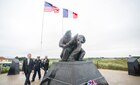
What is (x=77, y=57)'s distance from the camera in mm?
5703

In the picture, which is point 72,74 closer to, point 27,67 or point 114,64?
point 27,67

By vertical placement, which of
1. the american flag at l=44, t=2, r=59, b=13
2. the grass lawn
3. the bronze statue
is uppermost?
the american flag at l=44, t=2, r=59, b=13

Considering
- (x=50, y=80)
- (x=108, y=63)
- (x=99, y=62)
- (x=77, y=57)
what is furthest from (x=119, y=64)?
(x=50, y=80)

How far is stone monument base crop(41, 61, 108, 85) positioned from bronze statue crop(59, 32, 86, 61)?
0.49 m

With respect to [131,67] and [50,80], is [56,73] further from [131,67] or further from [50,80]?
[131,67]

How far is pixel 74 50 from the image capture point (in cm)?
565

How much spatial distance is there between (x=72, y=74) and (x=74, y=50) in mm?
1411

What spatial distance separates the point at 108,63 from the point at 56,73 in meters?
11.5

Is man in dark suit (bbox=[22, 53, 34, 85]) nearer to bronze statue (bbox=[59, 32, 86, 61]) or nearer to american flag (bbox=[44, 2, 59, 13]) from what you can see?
bronze statue (bbox=[59, 32, 86, 61])

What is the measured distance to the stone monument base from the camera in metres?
4.48

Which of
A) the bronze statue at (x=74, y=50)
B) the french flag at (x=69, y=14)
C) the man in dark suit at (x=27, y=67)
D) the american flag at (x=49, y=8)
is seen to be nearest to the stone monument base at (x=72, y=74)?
the bronze statue at (x=74, y=50)

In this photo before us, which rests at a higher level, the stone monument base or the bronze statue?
the bronze statue

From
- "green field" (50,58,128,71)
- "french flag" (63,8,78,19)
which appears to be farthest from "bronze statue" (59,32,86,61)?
"green field" (50,58,128,71)

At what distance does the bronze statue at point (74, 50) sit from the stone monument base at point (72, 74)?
1.60 feet
